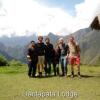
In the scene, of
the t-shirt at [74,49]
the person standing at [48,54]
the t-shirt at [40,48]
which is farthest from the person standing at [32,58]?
the t-shirt at [74,49]

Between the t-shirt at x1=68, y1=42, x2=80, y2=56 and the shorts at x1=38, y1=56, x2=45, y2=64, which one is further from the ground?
the t-shirt at x1=68, y1=42, x2=80, y2=56

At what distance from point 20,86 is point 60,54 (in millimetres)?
4767

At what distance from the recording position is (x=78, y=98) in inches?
520

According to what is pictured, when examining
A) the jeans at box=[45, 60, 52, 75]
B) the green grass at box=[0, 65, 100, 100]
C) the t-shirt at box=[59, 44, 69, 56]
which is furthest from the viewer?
the jeans at box=[45, 60, 52, 75]

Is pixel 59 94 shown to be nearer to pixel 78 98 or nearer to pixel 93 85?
pixel 78 98

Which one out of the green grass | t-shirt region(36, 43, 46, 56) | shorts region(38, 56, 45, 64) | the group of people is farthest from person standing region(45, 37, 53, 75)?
the green grass

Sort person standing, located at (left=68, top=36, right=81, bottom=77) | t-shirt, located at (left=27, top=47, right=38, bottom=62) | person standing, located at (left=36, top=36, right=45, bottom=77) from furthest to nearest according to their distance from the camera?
1. t-shirt, located at (left=27, top=47, right=38, bottom=62)
2. person standing, located at (left=36, top=36, right=45, bottom=77)
3. person standing, located at (left=68, top=36, right=81, bottom=77)

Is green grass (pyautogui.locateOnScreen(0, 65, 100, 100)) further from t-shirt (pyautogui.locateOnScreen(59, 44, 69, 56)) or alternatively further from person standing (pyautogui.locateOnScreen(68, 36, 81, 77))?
t-shirt (pyautogui.locateOnScreen(59, 44, 69, 56))

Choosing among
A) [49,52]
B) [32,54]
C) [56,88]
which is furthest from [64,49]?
[56,88]

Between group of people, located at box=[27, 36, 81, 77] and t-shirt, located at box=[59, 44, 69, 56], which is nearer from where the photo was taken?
group of people, located at box=[27, 36, 81, 77]

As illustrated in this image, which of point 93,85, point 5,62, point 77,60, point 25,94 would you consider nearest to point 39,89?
Answer: point 25,94

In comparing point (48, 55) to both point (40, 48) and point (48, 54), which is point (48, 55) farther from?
point (40, 48)

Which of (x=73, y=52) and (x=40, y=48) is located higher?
(x=40, y=48)

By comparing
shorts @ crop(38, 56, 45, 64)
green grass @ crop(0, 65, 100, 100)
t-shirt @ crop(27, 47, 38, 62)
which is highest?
t-shirt @ crop(27, 47, 38, 62)
